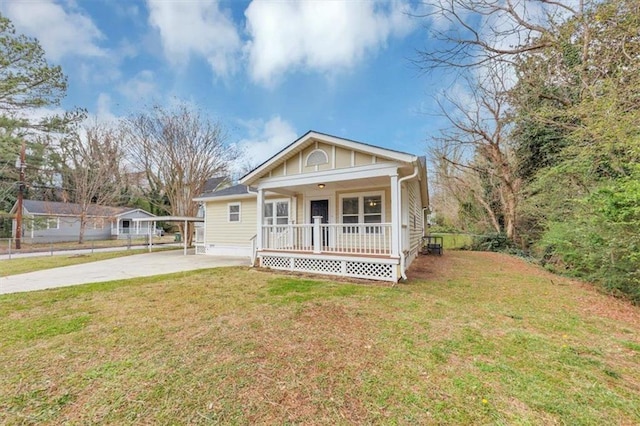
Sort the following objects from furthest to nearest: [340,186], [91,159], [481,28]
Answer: [91,159] < [340,186] < [481,28]

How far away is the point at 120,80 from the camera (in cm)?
1509

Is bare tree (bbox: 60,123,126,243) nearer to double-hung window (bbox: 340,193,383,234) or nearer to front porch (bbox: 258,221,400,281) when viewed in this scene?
front porch (bbox: 258,221,400,281)

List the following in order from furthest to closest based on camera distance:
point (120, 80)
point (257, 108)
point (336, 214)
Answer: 1. point (257, 108)
2. point (120, 80)
3. point (336, 214)

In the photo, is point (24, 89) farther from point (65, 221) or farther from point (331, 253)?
point (331, 253)

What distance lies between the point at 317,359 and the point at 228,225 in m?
11.4

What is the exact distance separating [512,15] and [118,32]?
14458mm

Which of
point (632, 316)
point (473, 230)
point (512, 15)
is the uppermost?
point (512, 15)

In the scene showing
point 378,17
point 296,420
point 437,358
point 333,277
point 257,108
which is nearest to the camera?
point 296,420

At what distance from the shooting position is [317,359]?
3064mm

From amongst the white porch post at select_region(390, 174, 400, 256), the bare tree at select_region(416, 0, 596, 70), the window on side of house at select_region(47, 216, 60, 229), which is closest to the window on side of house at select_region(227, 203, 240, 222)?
the white porch post at select_region(390, 174, 400, 256)

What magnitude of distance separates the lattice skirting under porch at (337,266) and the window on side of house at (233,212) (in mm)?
4794

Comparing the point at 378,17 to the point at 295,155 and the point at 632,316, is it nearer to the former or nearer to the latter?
the point at 295,155

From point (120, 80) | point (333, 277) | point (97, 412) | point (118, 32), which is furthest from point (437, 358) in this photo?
point (120, 80)

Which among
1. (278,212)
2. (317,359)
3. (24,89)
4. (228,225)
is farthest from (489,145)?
(24,89)
